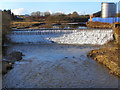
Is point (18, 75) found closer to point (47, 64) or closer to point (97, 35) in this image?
point (47, 64)

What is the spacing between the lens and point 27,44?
2222 centimetres

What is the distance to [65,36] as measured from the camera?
2281 centimetres

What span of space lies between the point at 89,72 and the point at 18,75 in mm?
4545

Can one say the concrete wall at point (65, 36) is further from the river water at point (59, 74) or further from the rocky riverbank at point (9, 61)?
the rocky riverbank at point (9, 61)

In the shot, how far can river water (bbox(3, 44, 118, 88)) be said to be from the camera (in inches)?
379

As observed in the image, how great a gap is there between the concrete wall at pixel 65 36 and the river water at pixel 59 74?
7066 millimetres

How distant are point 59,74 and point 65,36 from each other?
12085 mm

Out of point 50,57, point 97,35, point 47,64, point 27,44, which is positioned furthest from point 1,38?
point 97,35

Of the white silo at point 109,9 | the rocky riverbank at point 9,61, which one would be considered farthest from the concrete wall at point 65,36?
the white silo at point 109,9

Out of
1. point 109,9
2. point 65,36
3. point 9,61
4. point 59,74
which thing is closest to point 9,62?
point 9,61

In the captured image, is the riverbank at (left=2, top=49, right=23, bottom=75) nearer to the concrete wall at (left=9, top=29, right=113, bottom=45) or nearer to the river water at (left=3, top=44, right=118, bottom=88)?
the river water at (left=3, top=44, right=118, bottom=88)

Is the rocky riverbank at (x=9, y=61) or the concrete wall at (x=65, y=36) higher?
the concrete wall at (x=65, y=36)

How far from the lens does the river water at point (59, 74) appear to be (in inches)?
379

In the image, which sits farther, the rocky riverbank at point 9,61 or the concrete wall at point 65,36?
the concrete wall at point 65,36
